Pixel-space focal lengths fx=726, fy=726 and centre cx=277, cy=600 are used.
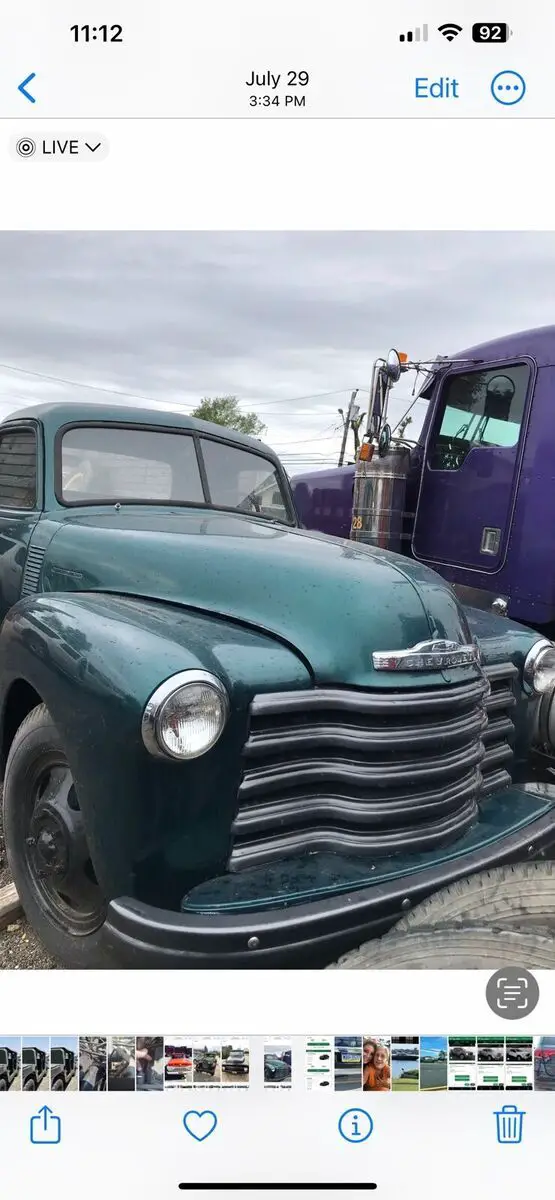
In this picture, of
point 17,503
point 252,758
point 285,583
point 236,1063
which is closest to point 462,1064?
point 236,1063

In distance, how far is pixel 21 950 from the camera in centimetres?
207

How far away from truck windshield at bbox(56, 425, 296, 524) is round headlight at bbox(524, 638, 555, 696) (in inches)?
51.2

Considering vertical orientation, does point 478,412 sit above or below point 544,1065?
above

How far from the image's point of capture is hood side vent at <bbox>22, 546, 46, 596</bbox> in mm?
2840

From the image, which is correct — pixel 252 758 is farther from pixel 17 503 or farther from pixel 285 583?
pixel 17 503

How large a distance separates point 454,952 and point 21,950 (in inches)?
49.2

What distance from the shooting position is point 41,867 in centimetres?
201
